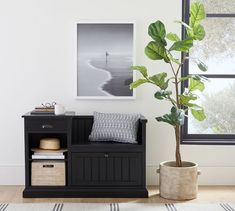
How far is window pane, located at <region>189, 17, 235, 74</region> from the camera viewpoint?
5.46 metres

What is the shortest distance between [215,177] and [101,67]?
1.67 metres

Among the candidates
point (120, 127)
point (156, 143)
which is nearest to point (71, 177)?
point (120, 127)

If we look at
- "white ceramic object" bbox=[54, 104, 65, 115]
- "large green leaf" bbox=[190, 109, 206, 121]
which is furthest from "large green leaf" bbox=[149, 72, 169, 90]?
"white ceramic object" bbox=[54, 104, 65, 115]

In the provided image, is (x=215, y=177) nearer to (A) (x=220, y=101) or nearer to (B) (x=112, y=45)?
(A) (x=220, y=101)

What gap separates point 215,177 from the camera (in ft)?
17.8

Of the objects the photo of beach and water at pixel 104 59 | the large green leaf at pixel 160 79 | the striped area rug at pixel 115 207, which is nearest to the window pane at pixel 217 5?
the photo of beach and water at pixel 104 59

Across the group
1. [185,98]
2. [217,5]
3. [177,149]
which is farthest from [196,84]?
[217,5]

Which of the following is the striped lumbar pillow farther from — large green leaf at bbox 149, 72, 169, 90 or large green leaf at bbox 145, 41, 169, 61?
large green leaf at bbox 145, 41, 169, 61

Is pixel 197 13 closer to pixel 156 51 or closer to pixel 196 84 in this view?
pixel 156 51

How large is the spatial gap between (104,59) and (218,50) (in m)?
1.23

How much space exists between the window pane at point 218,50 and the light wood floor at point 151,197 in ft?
4.12

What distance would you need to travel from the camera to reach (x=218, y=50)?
5465mm

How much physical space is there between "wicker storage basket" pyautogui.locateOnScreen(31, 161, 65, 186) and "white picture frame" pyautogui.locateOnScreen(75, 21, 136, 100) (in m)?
0.81

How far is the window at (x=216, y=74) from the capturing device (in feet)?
17.9
